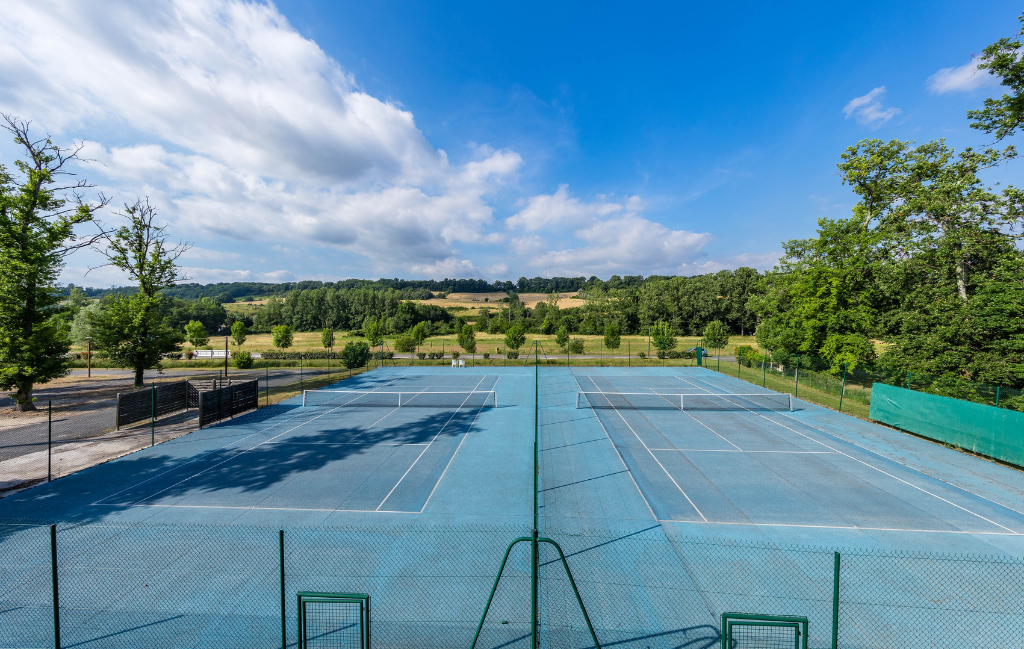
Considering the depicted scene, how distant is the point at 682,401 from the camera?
20375mm

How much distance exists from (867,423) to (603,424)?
1237 cm

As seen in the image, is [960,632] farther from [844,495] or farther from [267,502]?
[267,502]

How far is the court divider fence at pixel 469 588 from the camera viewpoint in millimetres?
5535

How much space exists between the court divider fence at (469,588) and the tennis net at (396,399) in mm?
13152

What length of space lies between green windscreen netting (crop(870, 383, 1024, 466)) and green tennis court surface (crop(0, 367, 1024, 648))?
2.37 ft

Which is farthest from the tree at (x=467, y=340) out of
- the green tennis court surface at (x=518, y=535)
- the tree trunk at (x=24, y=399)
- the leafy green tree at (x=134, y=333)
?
the tree trunk at (x=24, y=399)

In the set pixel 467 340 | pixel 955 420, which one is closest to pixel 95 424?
pixel 467 340

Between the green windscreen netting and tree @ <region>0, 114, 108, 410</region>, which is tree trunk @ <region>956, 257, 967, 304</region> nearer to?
the green windscreen netting

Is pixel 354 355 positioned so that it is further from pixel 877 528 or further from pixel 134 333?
pixel 877 528

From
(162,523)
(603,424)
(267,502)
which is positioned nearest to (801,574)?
(603,424)

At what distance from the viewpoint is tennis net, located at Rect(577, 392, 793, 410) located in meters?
20.7

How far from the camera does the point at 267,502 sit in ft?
31.9

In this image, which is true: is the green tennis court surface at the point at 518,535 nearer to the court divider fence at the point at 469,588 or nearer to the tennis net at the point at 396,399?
the court divider fence at the point at 469,588

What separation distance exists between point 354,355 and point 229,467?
22.6 m
